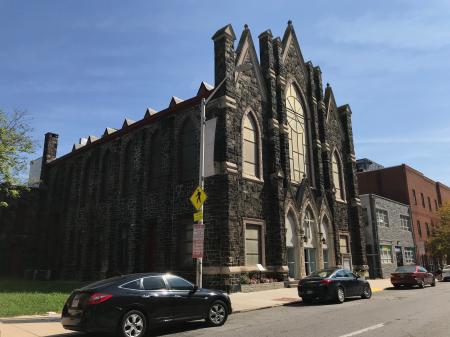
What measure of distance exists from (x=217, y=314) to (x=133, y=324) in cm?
277

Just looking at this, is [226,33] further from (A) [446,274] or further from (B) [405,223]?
(B) [405,223]

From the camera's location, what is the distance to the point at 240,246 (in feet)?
68.7

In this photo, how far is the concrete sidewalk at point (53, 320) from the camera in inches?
395

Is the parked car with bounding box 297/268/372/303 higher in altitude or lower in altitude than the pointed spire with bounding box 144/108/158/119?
lower

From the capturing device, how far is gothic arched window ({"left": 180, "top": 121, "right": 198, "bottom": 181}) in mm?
Result: 23297

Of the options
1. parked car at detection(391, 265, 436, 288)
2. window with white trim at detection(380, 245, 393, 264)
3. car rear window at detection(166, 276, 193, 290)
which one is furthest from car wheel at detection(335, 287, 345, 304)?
window with white trim at detection(380, 245, 393, 264)

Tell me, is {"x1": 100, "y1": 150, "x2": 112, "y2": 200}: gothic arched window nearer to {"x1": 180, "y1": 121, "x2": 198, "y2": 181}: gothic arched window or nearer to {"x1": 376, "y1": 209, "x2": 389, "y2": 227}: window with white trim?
{"x1": 180, "y1": 121, "x2": 198, "y2": 181}: gothic arched window

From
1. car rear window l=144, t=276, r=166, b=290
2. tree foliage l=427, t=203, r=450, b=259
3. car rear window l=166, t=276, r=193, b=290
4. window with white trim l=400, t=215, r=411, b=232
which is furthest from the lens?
tree foliage l=427, t=203, r=450, b=259

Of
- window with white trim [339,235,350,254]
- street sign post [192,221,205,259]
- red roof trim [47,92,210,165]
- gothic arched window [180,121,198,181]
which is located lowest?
street sign post [192,221,205,259]

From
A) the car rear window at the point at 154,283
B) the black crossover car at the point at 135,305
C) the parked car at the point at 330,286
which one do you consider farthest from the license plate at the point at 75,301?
the parked car at the point at 330,286

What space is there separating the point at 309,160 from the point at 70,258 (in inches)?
825

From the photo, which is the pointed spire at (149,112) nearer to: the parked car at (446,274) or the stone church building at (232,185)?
the stone church building at (232,185)

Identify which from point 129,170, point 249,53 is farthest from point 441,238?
point 129,170

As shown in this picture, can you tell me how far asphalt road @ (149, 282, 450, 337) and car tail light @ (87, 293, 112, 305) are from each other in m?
1.88
